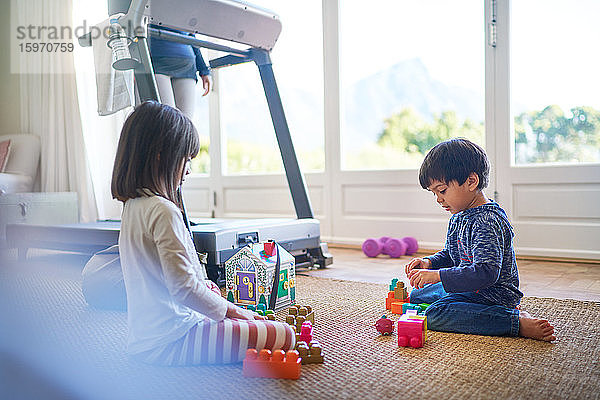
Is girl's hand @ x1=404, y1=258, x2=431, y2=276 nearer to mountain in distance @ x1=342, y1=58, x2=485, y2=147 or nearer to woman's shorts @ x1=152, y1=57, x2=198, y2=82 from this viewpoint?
woman's shorts @ x1=152, y1=57, x2=198, y2=82

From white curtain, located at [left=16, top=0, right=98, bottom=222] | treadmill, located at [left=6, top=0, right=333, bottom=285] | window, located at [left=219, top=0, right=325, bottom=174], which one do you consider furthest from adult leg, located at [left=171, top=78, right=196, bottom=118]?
white curtain, located at [left=16, top=0, right=98, bottom=222]


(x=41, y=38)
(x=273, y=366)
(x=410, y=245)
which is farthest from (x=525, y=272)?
(x=41, y=38)

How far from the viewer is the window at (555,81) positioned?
269 centimetres

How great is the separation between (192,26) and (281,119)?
68cm

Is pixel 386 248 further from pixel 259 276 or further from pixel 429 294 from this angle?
pixel 259 276

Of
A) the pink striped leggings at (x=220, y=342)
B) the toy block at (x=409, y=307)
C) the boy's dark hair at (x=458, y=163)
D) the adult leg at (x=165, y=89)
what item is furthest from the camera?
the adult leg at (x=165, y=89)

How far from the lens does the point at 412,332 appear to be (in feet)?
4.42

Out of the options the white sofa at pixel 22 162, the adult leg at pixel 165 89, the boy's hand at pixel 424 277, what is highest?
the adult leg at pixel 165 89

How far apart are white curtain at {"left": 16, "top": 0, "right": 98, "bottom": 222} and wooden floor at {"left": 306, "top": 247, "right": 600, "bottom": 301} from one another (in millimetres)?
2128

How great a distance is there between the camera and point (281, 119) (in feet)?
8.92

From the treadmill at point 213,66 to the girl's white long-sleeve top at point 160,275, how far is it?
2.92 feet

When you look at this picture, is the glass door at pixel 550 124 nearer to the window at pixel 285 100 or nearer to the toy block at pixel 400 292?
the window at pixel 285 100

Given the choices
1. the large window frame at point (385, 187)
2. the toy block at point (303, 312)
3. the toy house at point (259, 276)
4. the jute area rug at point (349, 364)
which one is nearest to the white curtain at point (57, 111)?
the large window frame at point (385, 187)

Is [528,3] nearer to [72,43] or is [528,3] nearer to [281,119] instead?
[281,119]
